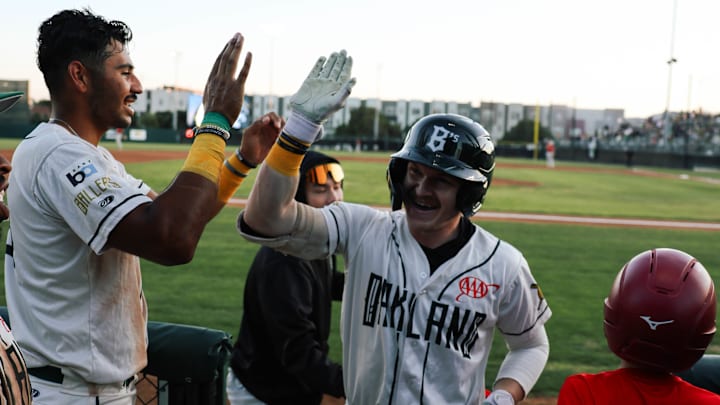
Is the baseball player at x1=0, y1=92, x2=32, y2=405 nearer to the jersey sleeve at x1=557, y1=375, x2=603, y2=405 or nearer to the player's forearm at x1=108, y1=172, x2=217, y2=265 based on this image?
the player's forearm at x1=108, y1=172, x2=217, y2=265

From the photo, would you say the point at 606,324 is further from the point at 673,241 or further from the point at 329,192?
the point at 673,241

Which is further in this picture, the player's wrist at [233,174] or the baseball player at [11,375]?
the player's wrist at [233,174]

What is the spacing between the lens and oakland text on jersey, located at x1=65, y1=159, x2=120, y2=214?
2.23 meters

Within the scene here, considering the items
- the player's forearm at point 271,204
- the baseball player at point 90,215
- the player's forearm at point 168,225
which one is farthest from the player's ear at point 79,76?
the player's forearm at point 271,204

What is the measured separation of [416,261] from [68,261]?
122 cm

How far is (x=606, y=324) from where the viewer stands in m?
2.15

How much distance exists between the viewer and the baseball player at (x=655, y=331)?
6.53ft

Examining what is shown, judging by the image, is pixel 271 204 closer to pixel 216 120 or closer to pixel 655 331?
pixel 216 120

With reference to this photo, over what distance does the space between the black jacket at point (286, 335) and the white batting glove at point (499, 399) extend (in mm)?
942

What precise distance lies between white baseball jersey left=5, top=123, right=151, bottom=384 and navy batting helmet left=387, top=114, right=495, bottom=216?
972 millimetres

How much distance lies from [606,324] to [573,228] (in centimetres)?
1371

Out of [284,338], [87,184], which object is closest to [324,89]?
[87,184]

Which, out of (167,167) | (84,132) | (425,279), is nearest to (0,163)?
(84,132)

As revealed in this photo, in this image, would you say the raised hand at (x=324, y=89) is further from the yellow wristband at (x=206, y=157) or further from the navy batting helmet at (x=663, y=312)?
the navy batting helmet at (x=663, y=312)
